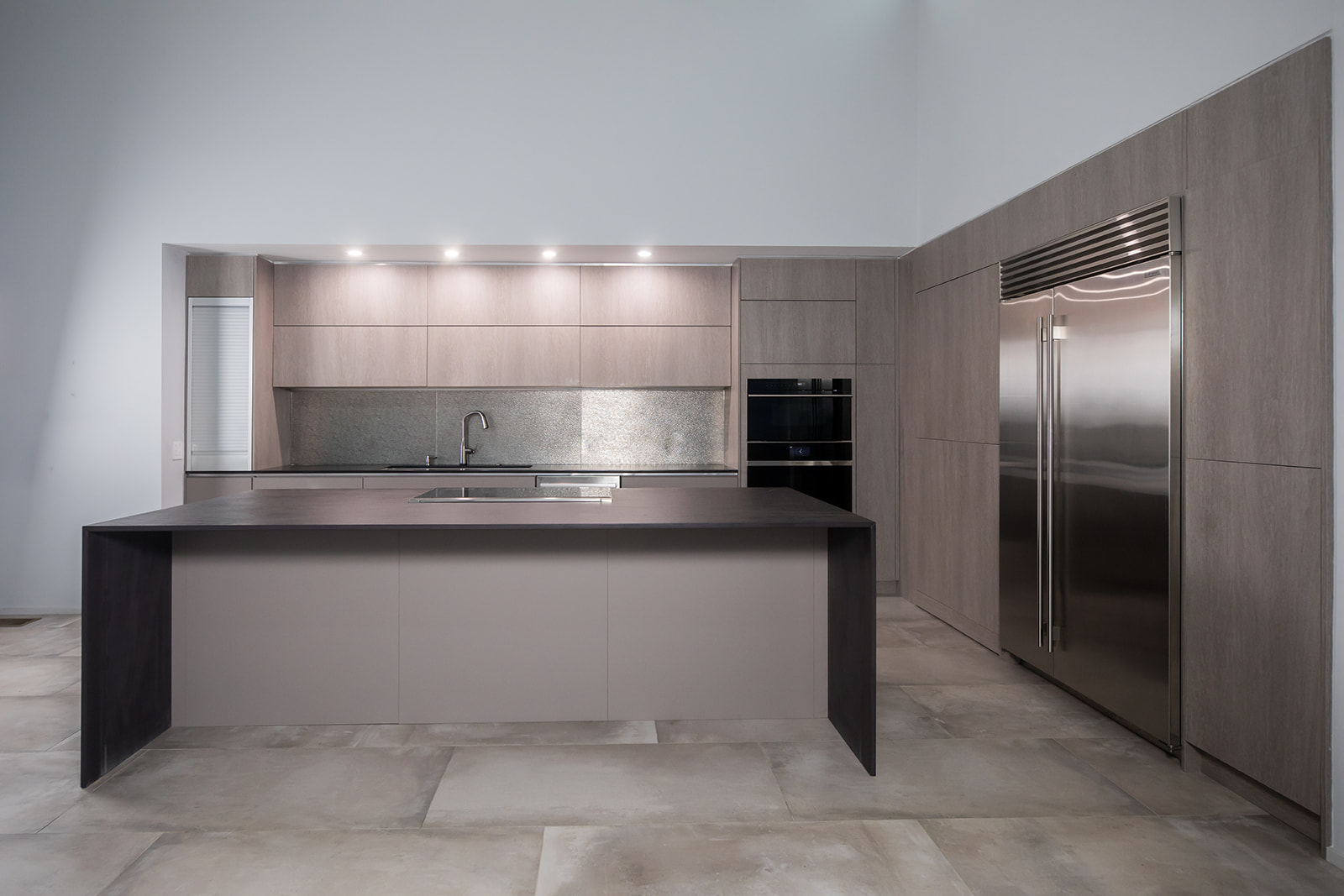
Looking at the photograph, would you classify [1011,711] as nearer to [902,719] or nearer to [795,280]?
[902,719]

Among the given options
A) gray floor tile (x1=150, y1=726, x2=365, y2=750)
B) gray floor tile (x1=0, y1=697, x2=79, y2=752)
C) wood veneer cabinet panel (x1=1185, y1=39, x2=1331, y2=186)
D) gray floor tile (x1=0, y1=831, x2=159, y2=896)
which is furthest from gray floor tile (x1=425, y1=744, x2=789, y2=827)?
Answer: wood veneer cabinet panel (x1=1185, y1=39, x2=1331, y2=186)

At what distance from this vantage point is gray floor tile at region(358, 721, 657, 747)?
9.49 feet

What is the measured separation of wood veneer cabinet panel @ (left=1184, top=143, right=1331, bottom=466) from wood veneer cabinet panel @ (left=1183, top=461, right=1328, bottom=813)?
0.33 ft

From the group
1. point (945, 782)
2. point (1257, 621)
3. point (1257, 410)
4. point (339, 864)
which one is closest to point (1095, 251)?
point (1257, 410)

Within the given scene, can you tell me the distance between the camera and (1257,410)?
7.84 ft

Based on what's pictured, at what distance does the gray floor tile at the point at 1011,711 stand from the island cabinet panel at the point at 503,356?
300cm

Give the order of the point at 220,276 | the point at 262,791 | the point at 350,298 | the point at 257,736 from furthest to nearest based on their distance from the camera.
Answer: the point at 350,298, the point at 220,276, the point at 257,736, the point at 262,791

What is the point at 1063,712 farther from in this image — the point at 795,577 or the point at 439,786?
the point at 439,786

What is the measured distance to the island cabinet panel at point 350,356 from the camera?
538cm

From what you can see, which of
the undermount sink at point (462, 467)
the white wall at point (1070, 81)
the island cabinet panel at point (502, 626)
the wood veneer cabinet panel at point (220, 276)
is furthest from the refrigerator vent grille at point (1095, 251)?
the wood veneer cabinet panel at point (220, 276)

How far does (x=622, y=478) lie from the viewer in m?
5.22

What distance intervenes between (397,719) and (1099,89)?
3.58 m

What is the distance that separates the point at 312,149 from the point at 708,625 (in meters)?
3.71

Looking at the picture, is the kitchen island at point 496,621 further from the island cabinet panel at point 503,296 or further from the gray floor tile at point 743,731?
the island cabinet panel at point 503,296
